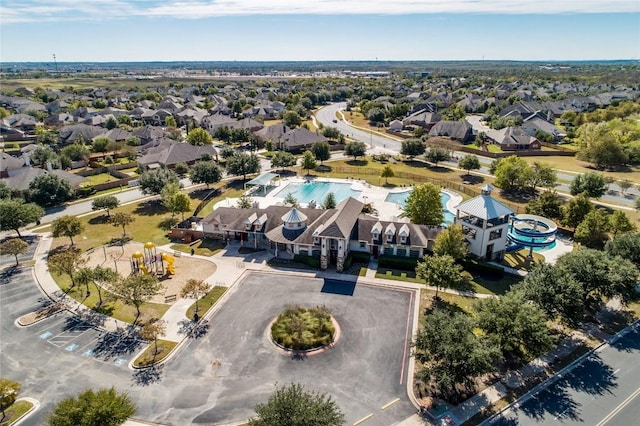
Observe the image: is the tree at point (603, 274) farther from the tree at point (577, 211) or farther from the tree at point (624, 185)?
the tree at point (624, 185)

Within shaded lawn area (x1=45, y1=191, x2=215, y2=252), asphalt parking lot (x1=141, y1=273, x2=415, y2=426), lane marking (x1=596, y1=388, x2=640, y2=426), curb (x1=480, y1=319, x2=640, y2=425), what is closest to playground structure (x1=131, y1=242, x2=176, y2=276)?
shaded lawn area (x1=45, y1=191, x2=215, y2=252)

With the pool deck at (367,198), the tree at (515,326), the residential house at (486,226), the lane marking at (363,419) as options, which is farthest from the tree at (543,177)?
the lane marking at (363,419)

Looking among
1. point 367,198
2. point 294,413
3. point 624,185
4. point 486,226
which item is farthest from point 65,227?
point 624,185

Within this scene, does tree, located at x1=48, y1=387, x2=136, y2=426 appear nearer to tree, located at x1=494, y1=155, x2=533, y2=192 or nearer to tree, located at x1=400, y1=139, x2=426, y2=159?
tree, located at x1=494, y1=155, x2=533, y2=192

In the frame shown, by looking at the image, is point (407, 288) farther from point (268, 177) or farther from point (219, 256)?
point (268, 177)

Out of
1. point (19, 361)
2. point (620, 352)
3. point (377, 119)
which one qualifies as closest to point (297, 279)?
point (19, 361)

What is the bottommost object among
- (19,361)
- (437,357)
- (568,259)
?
(19,361)
